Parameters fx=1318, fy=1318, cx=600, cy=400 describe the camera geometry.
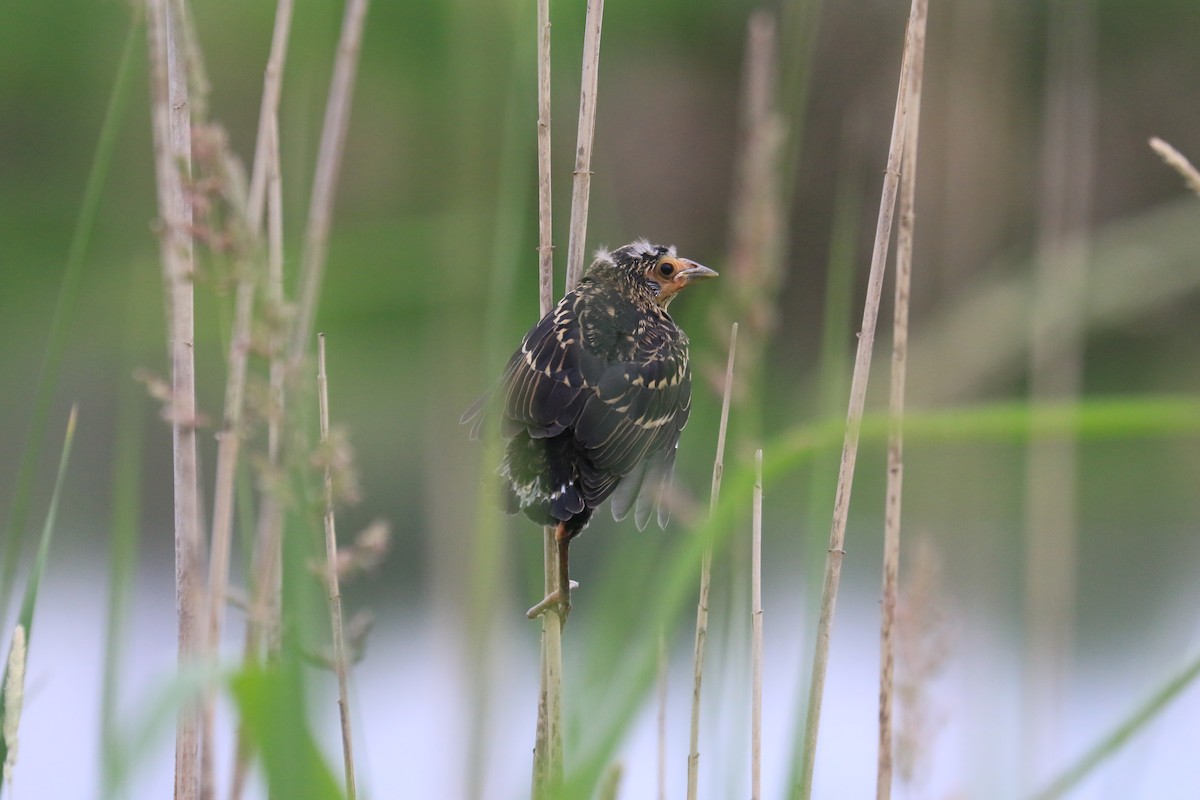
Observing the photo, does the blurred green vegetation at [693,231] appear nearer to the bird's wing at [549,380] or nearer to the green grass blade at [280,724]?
the bird's wing at [549,380]

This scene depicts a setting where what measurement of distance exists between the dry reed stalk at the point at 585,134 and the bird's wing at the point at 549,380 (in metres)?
0.38

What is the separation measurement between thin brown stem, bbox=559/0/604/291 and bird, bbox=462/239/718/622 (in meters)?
0.23

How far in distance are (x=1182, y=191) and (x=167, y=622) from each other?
19.5ft

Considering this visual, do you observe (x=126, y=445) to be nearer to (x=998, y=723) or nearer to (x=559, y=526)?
(x=559, y=526)

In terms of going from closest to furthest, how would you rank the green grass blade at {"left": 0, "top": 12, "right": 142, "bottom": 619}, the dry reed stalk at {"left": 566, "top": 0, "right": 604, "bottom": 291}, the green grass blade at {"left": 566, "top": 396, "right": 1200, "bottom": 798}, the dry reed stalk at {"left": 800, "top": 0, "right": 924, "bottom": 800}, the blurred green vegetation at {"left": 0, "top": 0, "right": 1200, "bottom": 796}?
the green grass blade at {"left": 566, "top": 396, "right": 1200, "bottom": 798}, the green grass blade at {"left": 0, "top": 12, "right": 142, "bottom": 619}, the dry reed stalk at {"left": 800, "top": 0, "right": 924, "bottom": 800}, the dry reed stalk at {"left": 566, "top": 0, "right": 604, "bottom": 291}, the blurred green vegetation at {"left": 0, "top": 0, "right": 1200, "bottom": 796}

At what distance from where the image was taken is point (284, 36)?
1921 millimetres

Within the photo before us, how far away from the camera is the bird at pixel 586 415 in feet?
9.07

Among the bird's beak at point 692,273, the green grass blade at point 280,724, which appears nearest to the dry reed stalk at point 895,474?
the green grass blade at point 280,724

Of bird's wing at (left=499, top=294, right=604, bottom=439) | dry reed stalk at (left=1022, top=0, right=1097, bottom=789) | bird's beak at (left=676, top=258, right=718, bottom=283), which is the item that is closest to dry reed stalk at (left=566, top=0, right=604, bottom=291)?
bird's wing at (left=499, top=294, right=604, bottom=439)

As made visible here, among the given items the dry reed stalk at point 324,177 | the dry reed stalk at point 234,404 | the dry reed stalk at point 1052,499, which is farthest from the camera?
the dry reed stalk at point 1052,499

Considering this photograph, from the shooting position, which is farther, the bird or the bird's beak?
the bird's beak

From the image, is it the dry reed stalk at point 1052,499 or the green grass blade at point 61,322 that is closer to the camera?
the green grass blade at point 61,322

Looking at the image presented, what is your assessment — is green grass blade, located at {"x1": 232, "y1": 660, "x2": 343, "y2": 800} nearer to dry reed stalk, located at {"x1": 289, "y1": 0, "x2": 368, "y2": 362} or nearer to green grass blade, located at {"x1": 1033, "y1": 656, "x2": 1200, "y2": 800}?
dry reed stalk, located at {"x1": 289, "y1": 0, "x2": 368, "y2": 362}

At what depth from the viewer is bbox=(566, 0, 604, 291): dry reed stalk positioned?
2275mm
